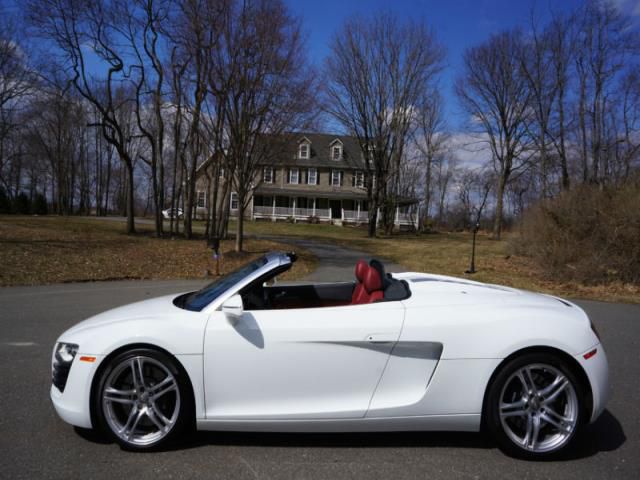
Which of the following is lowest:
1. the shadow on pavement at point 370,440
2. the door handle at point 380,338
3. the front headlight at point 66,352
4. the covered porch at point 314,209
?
the shadow on pavement at point 370,440

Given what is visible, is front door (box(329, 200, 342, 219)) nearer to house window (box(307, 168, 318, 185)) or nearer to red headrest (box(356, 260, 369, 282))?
house window (box(307, 168, 318, 185))

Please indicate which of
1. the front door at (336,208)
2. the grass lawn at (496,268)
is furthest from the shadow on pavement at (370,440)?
the front door at (336,208)

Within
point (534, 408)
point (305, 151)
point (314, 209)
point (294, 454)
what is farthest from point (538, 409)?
point (305, 151)

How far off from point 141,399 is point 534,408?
271 centimetres

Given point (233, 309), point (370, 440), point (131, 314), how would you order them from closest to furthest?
point (233, 309), point (370, 440), point (131, 314)

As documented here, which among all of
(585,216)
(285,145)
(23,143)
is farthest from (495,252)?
(23,143)

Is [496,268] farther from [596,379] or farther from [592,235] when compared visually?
[596,379]

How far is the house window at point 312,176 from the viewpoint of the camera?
46906 mm

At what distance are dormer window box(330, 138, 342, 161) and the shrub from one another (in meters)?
32.5

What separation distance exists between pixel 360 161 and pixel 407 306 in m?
44.1

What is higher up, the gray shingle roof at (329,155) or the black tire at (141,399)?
the gray shingle roof at (329,155)

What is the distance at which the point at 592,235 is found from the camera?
13.9 m

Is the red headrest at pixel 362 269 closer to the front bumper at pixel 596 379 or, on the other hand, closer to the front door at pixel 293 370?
the front door at pixel 293 370

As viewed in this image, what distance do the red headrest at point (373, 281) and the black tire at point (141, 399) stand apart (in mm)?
1515
